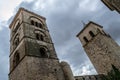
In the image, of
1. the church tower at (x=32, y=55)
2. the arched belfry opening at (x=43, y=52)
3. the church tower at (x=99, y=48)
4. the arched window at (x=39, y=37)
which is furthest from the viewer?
the church tower at (x=99, y=48)

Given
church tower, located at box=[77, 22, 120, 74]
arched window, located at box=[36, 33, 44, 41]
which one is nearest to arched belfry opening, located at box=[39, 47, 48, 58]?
arched window, located at box=[36, 33, 44, 41]

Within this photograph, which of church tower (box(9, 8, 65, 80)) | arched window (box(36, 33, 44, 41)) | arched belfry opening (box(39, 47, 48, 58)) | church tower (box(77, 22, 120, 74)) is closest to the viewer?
church tower (box(9, 8, 65, 80))

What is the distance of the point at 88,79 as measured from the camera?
17.1 meters

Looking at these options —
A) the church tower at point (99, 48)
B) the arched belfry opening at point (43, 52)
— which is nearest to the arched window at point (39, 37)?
the arched belfry opening at point (43, 52)

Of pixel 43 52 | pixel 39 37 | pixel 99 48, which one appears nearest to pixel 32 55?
pixel 43 52

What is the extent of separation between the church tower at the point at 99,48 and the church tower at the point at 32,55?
665 centimetres

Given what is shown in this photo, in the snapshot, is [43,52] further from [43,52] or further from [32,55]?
[32,55]

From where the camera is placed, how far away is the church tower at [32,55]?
12742mm

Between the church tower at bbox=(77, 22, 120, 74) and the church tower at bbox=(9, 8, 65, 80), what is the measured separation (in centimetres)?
665

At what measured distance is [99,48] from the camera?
20.2 metres

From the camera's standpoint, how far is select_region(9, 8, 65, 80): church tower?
12.7 m

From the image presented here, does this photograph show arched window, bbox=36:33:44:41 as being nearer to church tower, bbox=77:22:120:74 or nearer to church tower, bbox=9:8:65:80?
church tower, bbox=9:8:65:80

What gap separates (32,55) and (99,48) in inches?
391

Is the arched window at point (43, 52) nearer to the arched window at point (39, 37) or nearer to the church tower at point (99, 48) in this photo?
the arched window at point (39, 37)
